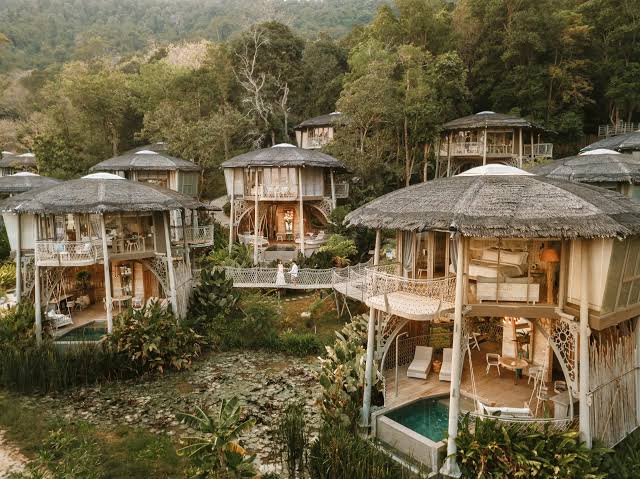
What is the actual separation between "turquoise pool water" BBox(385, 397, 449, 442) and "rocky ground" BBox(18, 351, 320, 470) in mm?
2779

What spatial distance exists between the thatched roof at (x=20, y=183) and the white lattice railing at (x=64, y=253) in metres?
12.5

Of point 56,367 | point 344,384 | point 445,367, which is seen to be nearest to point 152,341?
point 56,367

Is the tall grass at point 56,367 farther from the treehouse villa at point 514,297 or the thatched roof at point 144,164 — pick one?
the thatched roof at point 144,164

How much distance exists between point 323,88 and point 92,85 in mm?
20142

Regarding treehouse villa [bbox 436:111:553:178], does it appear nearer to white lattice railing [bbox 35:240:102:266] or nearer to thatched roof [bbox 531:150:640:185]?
thatched roof [bbox 531:150:640:185]

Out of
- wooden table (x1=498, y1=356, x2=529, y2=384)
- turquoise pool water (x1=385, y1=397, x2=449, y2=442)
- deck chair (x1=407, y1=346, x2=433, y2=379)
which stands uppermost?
wooden table (x1=498, y1=356, x2=529, y2=384)

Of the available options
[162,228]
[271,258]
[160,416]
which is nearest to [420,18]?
[271,258]

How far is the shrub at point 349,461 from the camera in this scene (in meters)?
10.1

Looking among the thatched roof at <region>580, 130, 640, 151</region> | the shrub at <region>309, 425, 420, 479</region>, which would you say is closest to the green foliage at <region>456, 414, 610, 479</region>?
the shrub at <region>309, 425, 420, 479</region>

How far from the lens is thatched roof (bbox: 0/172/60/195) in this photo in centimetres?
2920

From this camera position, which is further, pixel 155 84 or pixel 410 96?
pixel 155 84

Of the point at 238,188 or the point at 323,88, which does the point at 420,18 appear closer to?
the point at 323,88

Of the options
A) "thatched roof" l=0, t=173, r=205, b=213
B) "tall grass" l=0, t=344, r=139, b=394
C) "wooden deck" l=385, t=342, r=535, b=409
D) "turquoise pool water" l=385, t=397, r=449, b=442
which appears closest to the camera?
"turquoise pool water" l=385, t=397, r=449, b=442

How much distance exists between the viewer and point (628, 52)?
3694 centimetres
